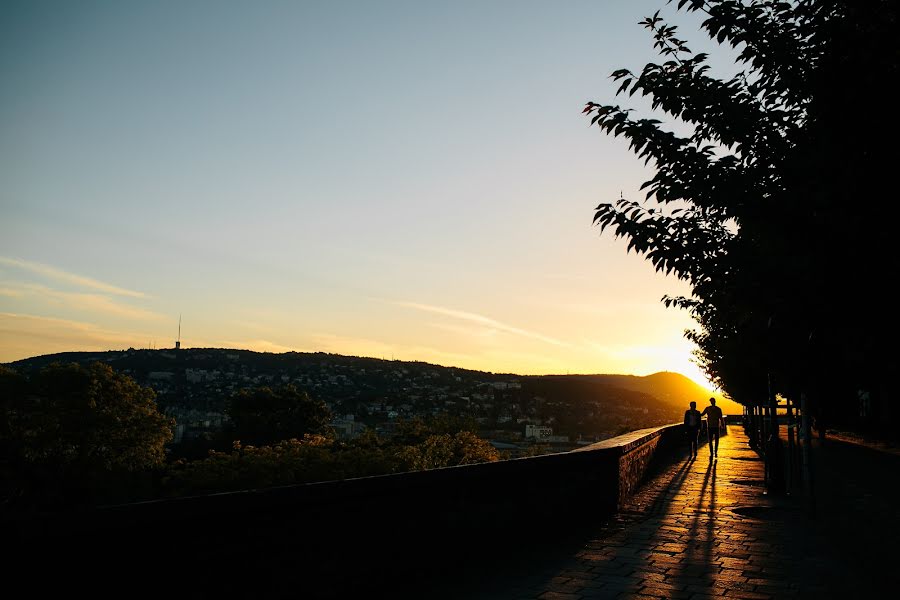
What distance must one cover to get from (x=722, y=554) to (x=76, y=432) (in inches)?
1922

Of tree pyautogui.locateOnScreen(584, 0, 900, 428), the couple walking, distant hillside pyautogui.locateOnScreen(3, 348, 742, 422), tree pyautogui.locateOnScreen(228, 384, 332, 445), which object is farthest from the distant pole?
distant hillside pyautogui.locateOnScreen(3, 348, 742, 422)

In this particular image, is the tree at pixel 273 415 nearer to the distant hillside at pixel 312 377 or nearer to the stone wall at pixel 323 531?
the distant hillside at pixel 312 377

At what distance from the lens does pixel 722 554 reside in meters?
6.92

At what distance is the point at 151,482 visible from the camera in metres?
47.4

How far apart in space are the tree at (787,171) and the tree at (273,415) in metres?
57.9

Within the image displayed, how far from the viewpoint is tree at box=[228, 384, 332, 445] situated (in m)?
61.5

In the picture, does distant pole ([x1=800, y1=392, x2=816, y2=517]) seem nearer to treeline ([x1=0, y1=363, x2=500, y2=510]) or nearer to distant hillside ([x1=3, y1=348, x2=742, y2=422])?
treeline ([x1=0, y1=363, x2=500, y2=510])

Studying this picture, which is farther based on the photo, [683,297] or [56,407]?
[56,407]

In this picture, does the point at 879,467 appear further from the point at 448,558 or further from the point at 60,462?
the point at 60,462

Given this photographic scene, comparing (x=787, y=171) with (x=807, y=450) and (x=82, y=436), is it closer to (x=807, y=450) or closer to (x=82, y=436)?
(x=807, y=450)

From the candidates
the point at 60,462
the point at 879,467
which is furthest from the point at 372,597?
the point at 60,462

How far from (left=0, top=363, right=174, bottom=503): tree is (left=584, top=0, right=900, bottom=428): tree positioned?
42.7 metres

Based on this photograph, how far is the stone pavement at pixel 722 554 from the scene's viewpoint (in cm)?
550

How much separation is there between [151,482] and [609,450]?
45.2 m
